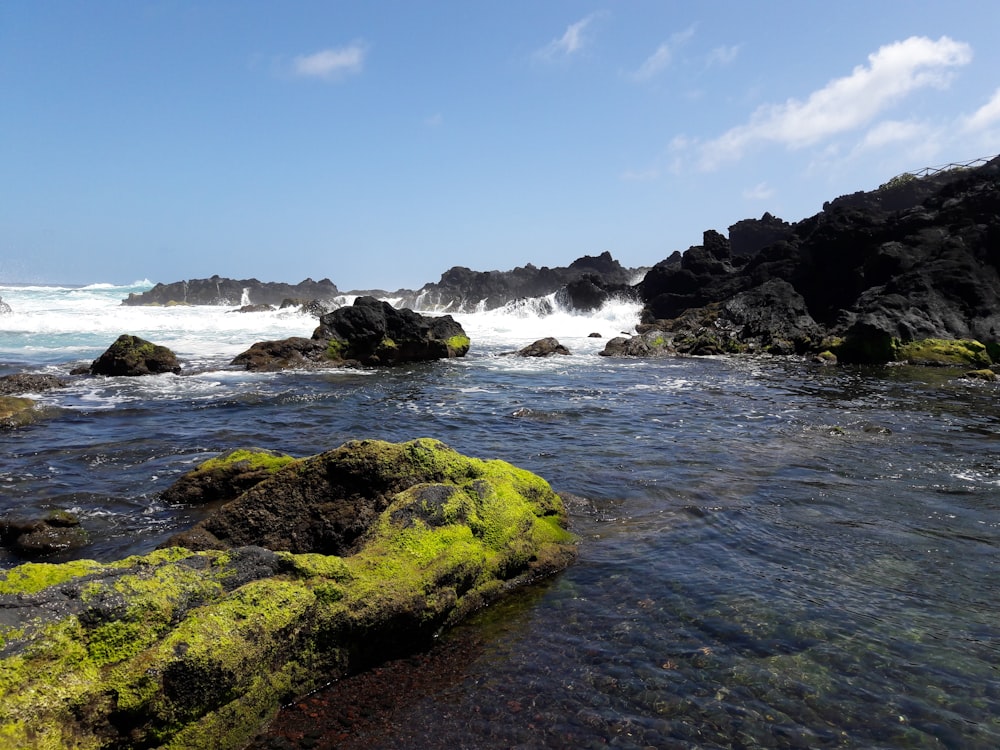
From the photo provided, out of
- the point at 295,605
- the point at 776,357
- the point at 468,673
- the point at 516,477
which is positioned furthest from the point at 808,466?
the point at 776,357

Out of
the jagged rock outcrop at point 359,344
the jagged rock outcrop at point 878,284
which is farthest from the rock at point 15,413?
the jagged rock outcrop at point 878,284

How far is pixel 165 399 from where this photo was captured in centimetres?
1614

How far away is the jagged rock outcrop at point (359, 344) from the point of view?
24.1 metres

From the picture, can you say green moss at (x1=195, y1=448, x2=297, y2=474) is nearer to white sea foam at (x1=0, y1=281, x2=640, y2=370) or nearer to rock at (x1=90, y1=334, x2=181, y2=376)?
rock at (x1=90, y1=334, x2=181, y2=376)

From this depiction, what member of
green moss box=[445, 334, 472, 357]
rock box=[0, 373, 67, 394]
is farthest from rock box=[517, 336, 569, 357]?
rock box=[0, 373, 67, 394]

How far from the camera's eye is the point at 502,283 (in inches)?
3250

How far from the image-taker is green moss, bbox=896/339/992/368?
25.6 meters

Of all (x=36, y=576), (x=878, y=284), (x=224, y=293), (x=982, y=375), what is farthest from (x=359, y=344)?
(x=224, y=293)

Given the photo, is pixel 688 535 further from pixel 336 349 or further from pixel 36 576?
pixel 336 349

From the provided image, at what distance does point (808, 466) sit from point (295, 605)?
28.9ft

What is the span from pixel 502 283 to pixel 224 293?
4512 cm

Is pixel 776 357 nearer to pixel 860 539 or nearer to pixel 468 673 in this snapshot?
pixel 860 539

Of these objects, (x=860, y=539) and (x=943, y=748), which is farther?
(x=860, y=539)

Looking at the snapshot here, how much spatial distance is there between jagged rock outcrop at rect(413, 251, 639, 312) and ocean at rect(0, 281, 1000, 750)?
203 feet
